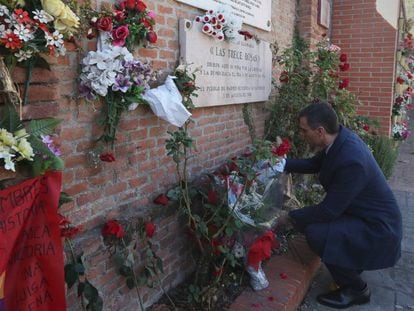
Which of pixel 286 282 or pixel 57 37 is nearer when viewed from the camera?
pixel 57 37

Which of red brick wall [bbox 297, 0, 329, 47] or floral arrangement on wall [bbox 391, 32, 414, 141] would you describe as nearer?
red brick wall [bbox 297, 0, 329, 47]

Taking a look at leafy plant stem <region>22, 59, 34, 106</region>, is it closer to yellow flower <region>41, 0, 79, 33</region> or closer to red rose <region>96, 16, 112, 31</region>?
yellow flower <region>41, 0, 79, 33</region>

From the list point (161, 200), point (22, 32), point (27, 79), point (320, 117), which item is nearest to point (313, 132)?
point (320, 117)

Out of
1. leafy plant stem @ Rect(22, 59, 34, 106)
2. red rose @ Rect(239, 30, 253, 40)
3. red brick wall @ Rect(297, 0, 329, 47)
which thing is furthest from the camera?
red brick wall @ Rect(297, 0, 329, 47)

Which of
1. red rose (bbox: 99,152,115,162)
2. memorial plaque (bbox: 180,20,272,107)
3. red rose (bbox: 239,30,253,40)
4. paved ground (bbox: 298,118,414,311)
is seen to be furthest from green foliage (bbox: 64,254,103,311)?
red rose (bbox: 239,30,253,40)

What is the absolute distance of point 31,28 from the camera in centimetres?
154

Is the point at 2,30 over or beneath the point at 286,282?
over

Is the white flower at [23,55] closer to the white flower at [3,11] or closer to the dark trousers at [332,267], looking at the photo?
the white flower at [3,11]

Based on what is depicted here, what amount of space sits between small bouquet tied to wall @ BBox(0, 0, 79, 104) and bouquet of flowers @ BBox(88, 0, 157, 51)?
0.40 metres

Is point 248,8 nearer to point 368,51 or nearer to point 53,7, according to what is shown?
point 53,7

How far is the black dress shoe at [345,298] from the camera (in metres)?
3.03

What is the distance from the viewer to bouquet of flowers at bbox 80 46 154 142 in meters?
2.02

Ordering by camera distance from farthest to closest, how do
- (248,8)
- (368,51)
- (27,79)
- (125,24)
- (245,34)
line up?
(368,51), (248,8), (245,34), (125,24), (27,79)

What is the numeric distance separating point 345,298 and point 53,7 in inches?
106
